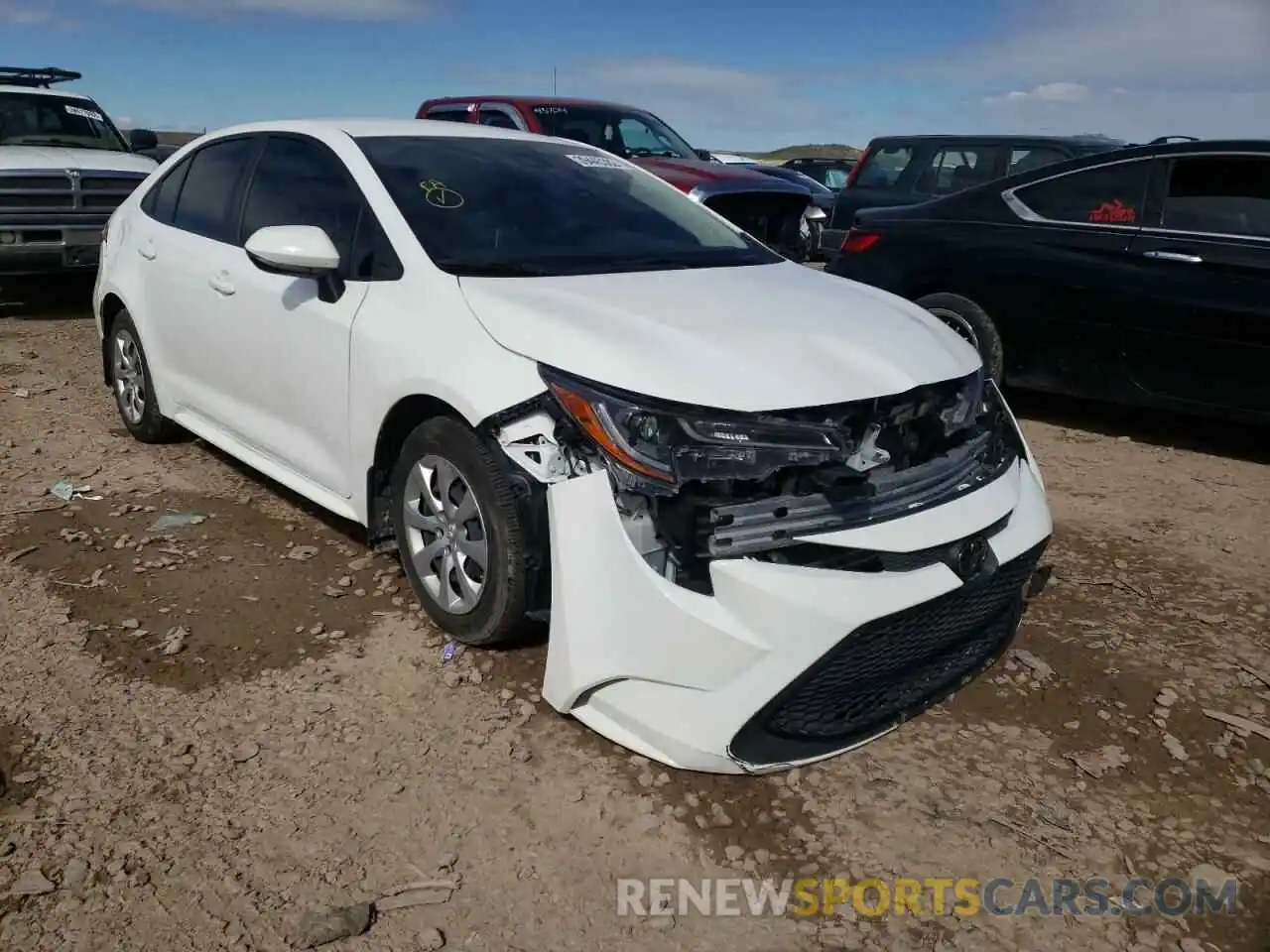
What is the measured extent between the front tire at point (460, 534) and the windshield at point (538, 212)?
0.60 metres

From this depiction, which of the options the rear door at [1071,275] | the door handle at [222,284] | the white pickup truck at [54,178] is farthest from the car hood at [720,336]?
the white pickup truck at [54,178]

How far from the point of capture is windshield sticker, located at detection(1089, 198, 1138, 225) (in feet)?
18.3

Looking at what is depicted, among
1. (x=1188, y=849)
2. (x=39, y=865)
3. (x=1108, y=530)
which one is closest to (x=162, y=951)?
(x=39, y=865)

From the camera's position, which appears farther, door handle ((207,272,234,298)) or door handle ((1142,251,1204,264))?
door handle ((1142,251,1204,264))

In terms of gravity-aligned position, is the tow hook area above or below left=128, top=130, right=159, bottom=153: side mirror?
below

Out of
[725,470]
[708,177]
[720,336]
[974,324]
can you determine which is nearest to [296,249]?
[720,336]

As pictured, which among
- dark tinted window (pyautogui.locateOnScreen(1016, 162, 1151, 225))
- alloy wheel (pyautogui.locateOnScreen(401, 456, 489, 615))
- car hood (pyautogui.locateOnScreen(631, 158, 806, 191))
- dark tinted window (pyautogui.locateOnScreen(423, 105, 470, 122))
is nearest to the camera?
alloy wheel (pyautogui.locateOnScreen(401, 456, 489, 615))

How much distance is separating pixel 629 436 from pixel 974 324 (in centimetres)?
397

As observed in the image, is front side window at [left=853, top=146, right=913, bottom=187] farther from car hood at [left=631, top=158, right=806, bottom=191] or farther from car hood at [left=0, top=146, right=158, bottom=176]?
car hood at [left=0, top=146, right=158, bottom=176]

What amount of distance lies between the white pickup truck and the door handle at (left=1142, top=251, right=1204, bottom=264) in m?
7.39

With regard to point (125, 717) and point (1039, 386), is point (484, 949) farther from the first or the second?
point (1039, 386)

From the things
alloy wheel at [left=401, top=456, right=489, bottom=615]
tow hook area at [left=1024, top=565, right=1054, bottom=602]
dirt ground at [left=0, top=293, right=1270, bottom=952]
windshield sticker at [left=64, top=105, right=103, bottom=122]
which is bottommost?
dirt ground at [left=0, top=293, right=1270, bottom=952]

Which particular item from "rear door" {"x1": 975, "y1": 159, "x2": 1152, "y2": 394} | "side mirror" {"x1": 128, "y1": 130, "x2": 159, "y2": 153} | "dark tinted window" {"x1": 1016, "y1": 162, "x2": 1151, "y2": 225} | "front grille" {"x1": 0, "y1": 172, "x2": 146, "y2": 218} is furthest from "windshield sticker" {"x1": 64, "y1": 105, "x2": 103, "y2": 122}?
"dark tinted window" {"x1": 1016, "y1": 162, "x2": 1151, "y2": 225}

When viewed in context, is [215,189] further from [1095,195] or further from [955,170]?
[955,170]
